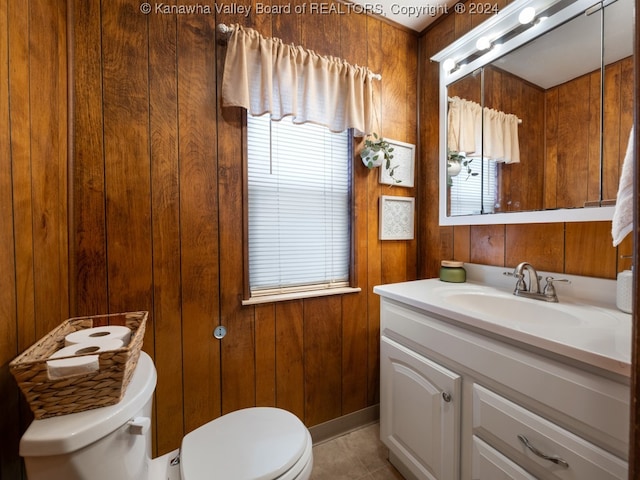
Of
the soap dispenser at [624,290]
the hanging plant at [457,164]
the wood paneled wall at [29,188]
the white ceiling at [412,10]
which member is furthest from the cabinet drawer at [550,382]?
the white ceiling at [412,10]

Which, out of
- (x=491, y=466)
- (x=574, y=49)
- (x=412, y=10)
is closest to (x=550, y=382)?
(x=491, y=466)

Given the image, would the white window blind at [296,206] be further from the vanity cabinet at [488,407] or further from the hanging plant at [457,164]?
the hanging plant at [457,164]

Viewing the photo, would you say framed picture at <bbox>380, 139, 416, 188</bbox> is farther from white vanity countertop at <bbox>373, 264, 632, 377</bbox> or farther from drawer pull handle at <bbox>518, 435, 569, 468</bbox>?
drawer pull handle at <bbox>518, 435, 569, 468</bbox>

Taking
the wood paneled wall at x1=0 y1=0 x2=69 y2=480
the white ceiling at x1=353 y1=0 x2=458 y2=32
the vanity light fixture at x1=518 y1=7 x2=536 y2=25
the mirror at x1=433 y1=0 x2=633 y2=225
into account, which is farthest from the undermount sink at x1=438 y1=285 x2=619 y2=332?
the white ceiling at x1=353 y1=0 x2=458 y2=32

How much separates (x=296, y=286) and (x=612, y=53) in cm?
158

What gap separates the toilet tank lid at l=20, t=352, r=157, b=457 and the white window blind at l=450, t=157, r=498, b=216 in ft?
5.19

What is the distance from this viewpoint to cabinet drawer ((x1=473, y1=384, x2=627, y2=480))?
0.62 meters

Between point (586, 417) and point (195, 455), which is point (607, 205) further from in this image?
point (195, 455)

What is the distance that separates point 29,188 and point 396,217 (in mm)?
1613

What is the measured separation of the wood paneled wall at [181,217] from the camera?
3.48ft

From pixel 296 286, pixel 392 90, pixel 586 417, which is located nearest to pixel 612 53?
pixel 392 90

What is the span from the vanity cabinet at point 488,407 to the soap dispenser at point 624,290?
48cm

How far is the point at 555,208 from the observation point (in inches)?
43.6

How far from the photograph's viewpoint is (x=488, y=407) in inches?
33.2
